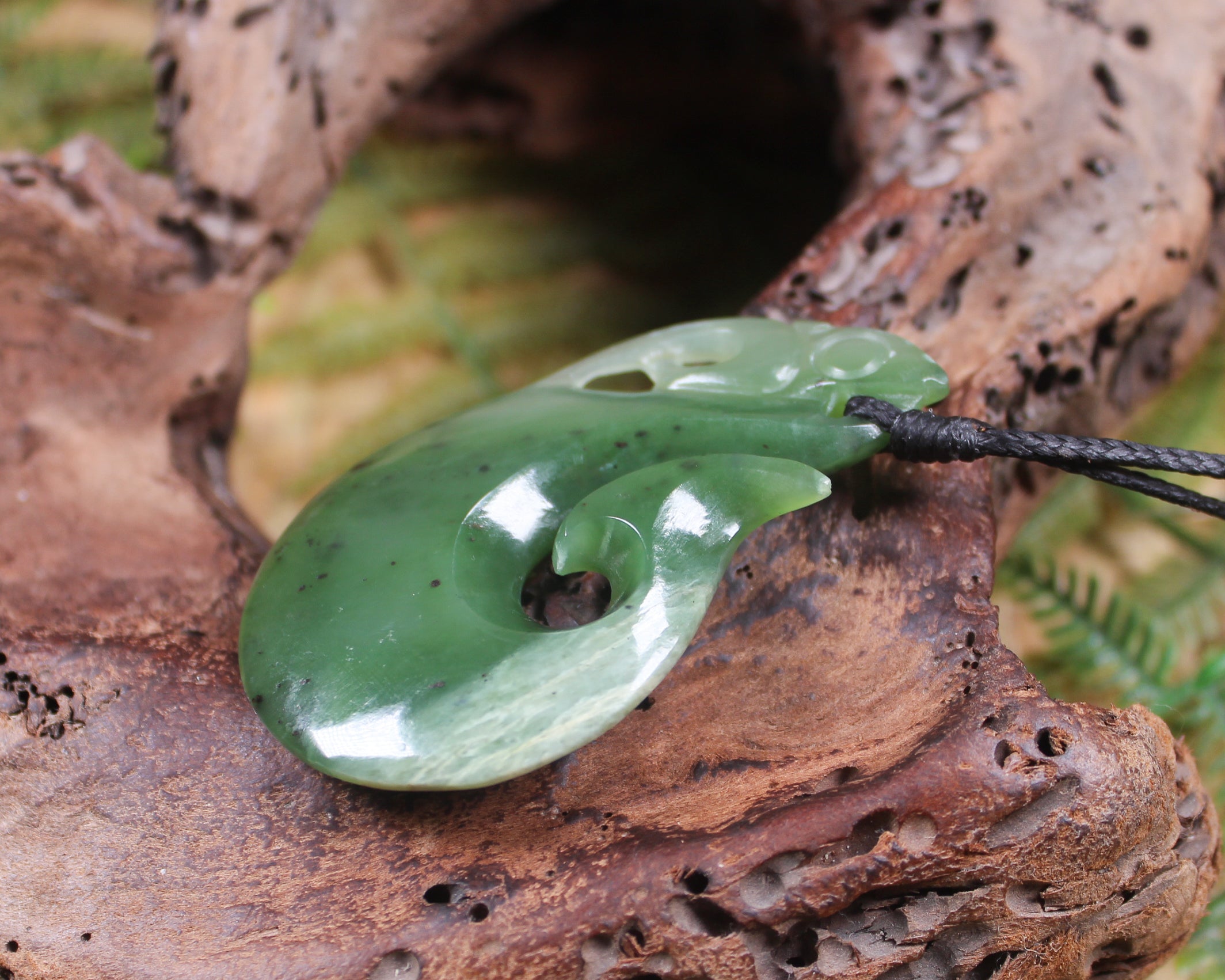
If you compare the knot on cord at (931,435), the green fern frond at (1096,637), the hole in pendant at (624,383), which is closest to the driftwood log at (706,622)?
the knot on cord at (931,435)

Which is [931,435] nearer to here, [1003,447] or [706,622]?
[1003,447]

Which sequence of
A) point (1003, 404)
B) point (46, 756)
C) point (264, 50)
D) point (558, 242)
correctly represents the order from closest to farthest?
point (46, 756) < point (1003, 404) < point (264, 50) < point (558, 242)

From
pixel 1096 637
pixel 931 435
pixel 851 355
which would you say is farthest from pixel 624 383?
pixel 1096 637

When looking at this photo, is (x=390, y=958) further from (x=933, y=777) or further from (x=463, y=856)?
(x=933, y=777)

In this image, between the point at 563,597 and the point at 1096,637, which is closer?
the point at 563,597

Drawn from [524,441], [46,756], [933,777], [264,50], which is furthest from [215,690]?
[264,50]

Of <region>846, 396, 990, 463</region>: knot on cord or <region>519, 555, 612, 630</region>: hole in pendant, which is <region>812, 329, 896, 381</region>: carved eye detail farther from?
<region>519, 555, 612, 630</region>: hole in pendant

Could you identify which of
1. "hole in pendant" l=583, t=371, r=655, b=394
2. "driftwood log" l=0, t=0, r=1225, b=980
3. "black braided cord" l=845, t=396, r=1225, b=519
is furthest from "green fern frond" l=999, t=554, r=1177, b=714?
"hole in pendant" l=583, t=371, r=655, b=394
